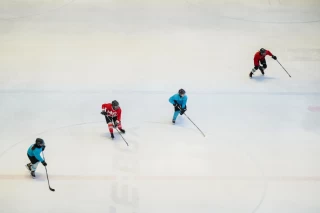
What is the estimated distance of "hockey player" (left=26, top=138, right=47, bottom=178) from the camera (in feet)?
23.4

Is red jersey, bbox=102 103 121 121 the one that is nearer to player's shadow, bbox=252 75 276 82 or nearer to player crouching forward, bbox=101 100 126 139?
player crouching forward, bbox=101 100 126 139

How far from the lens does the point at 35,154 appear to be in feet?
23.7

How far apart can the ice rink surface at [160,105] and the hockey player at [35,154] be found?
11.0 inches

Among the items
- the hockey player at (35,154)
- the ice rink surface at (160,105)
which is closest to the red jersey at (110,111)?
the ice rink surface at (160,105)

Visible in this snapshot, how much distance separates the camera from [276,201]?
24.3 feet

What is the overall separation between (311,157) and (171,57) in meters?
4.84

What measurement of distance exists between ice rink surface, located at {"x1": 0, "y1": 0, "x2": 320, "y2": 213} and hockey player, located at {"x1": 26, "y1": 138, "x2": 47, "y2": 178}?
0.92 ft

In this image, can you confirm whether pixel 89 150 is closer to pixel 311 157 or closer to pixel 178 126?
pixel 178 126

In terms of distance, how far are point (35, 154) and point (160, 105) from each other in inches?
136

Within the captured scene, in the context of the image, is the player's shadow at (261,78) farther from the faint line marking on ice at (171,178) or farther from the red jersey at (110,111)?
the red jersey at (110,111)

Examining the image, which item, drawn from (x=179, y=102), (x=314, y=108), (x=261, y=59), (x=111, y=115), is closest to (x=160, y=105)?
(x=179, y=102)

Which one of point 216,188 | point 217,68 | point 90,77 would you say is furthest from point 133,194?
point 217,68

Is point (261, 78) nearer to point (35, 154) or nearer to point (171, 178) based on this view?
point (171, 178)

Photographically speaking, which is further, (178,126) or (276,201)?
(178,126)
